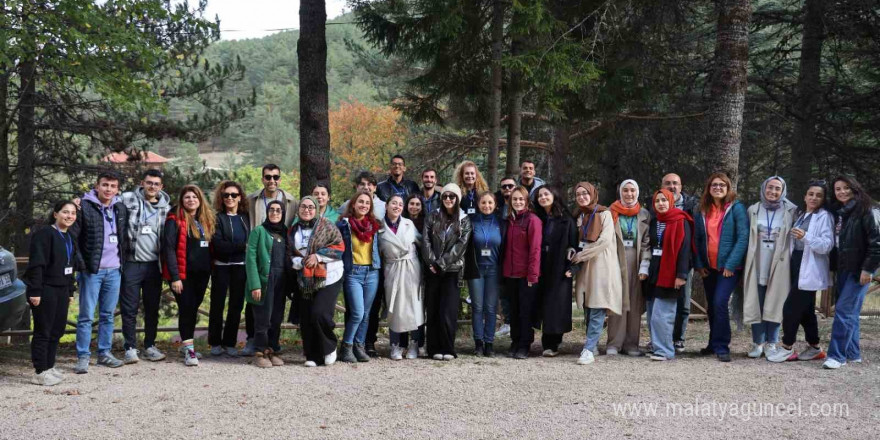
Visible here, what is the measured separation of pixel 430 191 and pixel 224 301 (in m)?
2.59

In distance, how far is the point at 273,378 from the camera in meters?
6.46

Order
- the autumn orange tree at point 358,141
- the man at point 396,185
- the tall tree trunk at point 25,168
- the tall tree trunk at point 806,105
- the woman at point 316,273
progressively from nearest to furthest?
the woman at point 316,273 < the man at point 396,185 < the tall tree trunk at point 25,168 < the tall tree trunk at point 806,105 < the autumn orange tree at point 358,141

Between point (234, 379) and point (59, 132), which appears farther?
point (59, 132)

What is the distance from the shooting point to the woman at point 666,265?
23.7 feet

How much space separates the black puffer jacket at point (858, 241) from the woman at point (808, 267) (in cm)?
12

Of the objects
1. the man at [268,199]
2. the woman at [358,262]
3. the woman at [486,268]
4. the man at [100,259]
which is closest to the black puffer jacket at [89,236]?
the man at [100,259]

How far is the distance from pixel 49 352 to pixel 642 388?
513cm

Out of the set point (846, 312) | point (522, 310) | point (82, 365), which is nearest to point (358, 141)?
point (522, 310)

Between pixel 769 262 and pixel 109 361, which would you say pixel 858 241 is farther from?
pixel 109 361

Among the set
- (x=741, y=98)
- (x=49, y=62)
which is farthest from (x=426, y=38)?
(x=49, y=62)

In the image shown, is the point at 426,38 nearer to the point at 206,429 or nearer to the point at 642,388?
the point at 642,388

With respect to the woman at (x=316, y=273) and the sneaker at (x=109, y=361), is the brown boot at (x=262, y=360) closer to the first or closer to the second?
the woman at (x=316, y=273)

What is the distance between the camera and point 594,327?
7.47m

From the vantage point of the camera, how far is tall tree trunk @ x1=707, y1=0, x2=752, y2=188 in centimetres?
902
